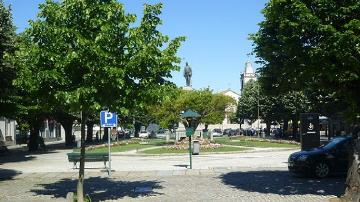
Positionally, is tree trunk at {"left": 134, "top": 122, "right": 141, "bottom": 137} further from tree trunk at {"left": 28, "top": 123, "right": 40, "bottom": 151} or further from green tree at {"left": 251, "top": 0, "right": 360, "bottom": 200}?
green tree at {"left": 251, "top": 0, "right": 360, "bottom": 200}

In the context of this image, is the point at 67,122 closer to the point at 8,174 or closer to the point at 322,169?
the point at 8,174

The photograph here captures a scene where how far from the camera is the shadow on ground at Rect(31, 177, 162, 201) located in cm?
1573

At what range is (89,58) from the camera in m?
13.0

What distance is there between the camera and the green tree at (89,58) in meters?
13.0

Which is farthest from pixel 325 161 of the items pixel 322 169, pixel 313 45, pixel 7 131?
pixel 7 131

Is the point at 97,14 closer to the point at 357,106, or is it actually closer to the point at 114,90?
the point at 114,90

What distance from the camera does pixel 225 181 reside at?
18.7m

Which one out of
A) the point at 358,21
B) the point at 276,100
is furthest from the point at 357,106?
the point at 276,100

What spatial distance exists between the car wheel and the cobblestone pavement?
0.28 metres

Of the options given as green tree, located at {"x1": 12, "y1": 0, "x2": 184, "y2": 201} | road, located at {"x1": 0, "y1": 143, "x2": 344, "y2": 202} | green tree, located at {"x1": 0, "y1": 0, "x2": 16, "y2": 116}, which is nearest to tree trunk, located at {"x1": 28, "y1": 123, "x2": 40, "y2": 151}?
green tree, located at {"x1": 0, "y1": 0, "x2": 16, "y2": 116}

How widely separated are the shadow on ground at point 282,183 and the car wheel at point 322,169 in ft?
0.83

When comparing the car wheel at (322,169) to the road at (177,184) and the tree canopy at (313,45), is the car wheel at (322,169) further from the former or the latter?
the tree canopy at (313,45)

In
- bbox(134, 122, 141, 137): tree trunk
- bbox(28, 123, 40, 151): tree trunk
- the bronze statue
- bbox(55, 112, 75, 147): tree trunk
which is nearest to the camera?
bbox(28, 123, 40, 151): tree trunk

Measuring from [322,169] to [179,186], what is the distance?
17.0 feet
